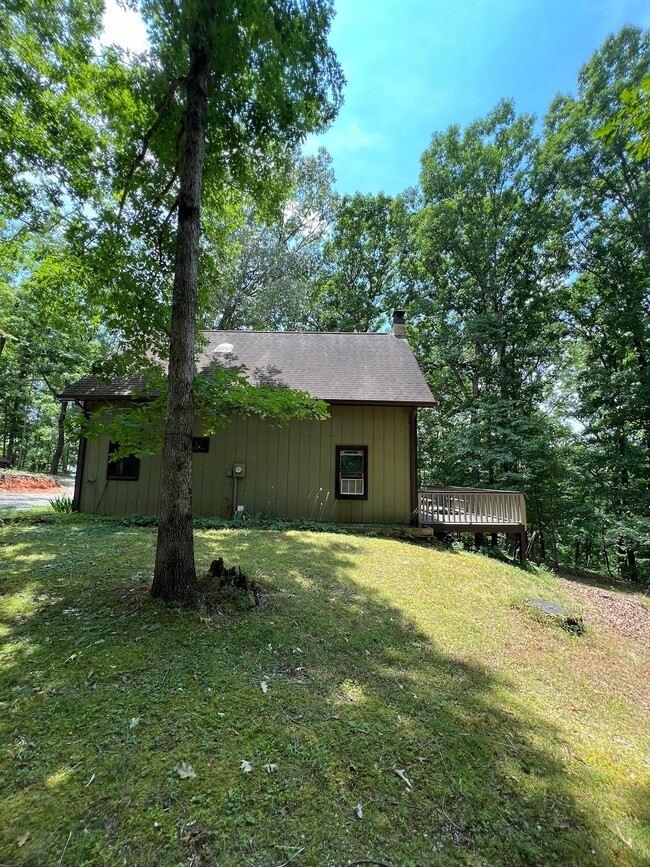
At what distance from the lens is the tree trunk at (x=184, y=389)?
3777 millimetres

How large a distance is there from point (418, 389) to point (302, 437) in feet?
10.6

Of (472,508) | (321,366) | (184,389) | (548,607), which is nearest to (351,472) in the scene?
(472,508)

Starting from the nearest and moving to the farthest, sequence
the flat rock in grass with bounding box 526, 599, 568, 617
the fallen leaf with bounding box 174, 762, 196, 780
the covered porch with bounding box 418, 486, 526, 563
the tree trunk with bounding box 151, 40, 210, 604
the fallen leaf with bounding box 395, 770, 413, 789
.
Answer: the fallen leaf with bounding box 174, 762, 196, 780, the fallen leaf with bounding box 395, 770, 413, 789, the tree trunk with bounding box 151, 40, 210, 604, the flat rock in grass with bounding box 526, 599, 568, 617, the covered porch with bounding box 418, 486, 526, 563

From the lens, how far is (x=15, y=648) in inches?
117

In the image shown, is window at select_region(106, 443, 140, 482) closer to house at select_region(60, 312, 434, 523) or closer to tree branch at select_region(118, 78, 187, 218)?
house at select_region(60, 312, 434, 523)

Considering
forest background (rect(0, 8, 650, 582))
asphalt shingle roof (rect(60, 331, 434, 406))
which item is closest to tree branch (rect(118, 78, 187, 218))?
forest background (rect(0, 8, 650, 582))

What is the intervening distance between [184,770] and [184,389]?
3.01m

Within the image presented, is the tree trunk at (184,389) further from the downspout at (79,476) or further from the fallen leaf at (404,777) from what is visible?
the downspout at (79,476)

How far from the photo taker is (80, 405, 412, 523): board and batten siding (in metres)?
9.50

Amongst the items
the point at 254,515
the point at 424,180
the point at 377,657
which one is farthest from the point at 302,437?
the point at 424,180

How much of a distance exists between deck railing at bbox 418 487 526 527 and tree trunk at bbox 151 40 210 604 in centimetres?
655

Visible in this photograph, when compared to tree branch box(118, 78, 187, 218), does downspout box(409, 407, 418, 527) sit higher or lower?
lower

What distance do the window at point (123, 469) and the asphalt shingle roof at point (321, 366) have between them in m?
1.58

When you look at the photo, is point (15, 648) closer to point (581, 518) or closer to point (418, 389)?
point (418, 389)
